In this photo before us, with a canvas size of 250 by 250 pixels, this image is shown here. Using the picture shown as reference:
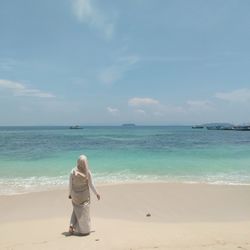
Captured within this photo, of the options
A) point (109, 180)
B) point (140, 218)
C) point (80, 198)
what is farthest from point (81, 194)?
point (109, 180)

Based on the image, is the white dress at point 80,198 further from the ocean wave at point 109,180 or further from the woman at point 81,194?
the ocean wave at point 109,180

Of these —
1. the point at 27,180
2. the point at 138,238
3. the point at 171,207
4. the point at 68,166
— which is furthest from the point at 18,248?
the point at 68,166

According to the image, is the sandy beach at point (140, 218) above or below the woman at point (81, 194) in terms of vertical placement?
below

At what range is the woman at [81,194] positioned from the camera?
241 inches

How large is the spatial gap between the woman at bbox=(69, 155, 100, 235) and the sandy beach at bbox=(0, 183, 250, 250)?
0.23 metres

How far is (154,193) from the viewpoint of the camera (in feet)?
34.5

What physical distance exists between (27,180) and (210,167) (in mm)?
9495

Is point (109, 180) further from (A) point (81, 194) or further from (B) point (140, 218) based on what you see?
(A) point (81, 194)

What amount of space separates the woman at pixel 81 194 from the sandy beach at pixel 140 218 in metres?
0.23

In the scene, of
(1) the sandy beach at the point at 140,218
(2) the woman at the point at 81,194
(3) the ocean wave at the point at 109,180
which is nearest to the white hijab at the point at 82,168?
(2) the woman at the point at 81,194

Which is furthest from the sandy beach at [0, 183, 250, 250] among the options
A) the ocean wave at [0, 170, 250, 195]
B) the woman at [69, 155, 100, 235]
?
the ocean wave at [0, 170, 250, 195]

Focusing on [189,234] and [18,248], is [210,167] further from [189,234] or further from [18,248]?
[18,248]

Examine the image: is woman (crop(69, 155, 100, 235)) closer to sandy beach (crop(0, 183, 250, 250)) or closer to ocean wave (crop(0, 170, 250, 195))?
sandy beach (crop(0, 183, 250, 250))

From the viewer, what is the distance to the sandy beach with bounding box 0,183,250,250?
18.4ft
